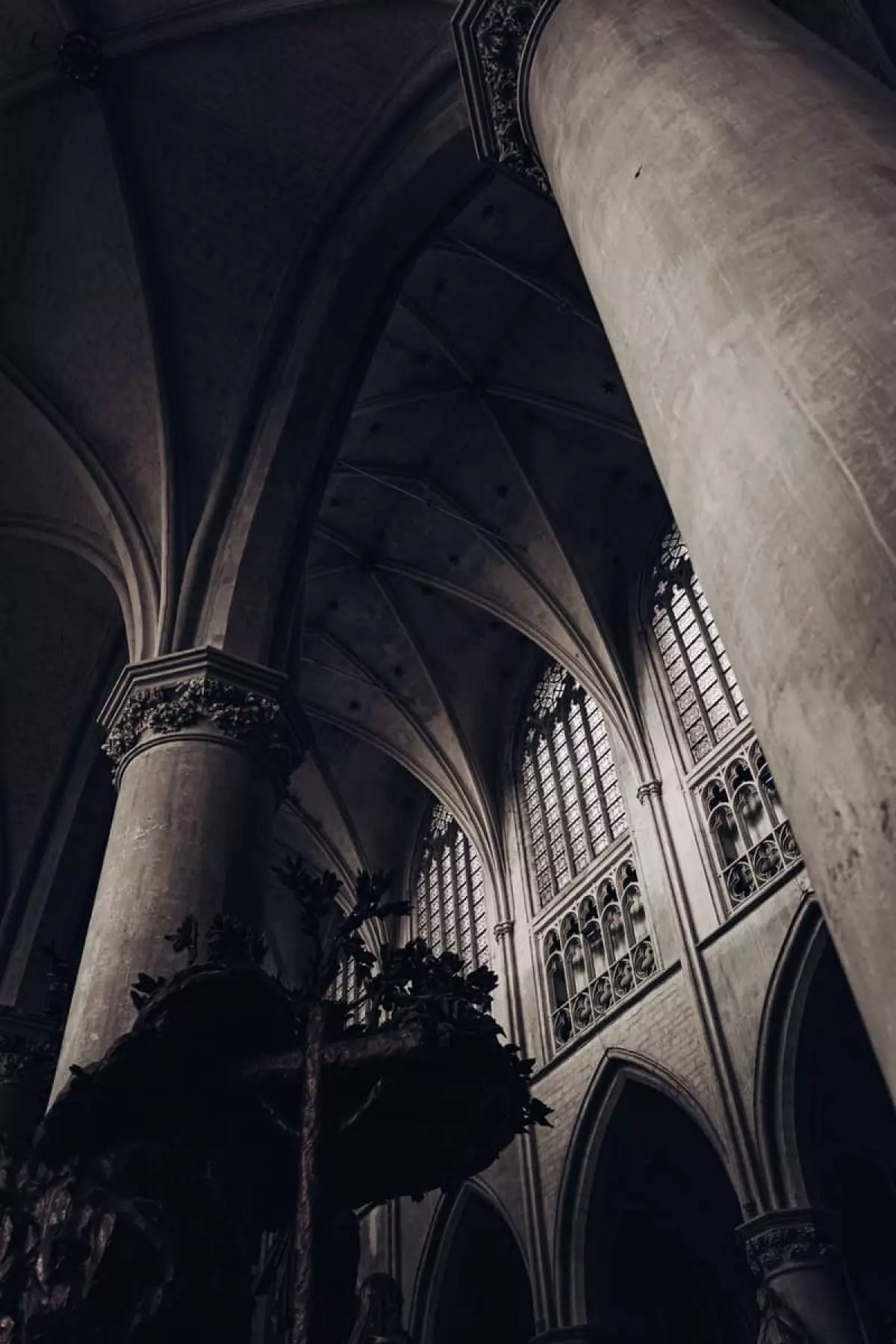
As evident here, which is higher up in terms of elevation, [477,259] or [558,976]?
[477,259]

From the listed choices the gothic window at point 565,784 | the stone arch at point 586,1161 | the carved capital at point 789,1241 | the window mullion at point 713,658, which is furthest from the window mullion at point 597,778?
the carved capital at point 789,1241

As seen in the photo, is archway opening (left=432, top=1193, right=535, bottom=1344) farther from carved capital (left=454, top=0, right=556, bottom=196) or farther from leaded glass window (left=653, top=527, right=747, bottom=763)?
carved capital (left=454, top=0, right=556, bottom=196)

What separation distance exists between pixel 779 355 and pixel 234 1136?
11.7 ft

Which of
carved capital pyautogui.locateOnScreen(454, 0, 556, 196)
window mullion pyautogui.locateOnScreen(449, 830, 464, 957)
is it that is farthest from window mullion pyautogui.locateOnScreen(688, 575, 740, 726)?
carved capital pyautogui.locateOnScreen(454, 0, 556, 196)

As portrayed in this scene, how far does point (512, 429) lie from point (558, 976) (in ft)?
22.8

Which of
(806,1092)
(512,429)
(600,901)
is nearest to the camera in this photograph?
(806,1092)

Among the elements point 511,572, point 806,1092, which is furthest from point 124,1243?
point 511,572

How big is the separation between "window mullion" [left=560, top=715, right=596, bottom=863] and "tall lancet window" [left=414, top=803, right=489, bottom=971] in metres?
2.02

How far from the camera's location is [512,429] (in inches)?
585

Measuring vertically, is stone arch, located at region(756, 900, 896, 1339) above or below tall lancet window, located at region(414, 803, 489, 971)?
below

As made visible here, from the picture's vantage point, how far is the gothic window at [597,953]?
12.7 metres

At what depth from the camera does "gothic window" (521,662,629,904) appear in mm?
14414

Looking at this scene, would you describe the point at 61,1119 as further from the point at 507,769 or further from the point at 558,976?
the point at 507,769

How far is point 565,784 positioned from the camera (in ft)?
50.9
